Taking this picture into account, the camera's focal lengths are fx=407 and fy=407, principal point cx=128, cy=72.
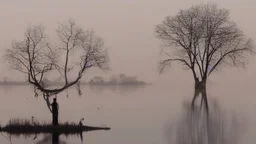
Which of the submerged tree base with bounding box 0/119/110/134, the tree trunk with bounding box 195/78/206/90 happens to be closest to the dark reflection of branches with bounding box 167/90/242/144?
the submerged tree base with bounding box 0/119/110/134

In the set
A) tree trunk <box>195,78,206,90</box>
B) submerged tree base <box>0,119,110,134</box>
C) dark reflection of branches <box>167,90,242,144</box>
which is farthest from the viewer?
tree trunk <box>195,78,206,90</box>

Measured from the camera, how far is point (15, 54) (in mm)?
25016

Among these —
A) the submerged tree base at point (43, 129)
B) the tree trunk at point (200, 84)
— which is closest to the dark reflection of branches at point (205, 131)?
the submerged tree base at point (43, 129)

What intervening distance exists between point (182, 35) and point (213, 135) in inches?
1771

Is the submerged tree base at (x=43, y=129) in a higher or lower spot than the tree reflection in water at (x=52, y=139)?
higher

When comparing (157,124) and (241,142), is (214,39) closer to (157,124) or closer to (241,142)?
(157,124)

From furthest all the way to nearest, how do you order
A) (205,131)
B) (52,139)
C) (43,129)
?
(43,129), (205,131), (52,139)

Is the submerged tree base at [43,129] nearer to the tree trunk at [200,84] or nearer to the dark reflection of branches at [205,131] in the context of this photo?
the dark reflection of branches at [205,131]

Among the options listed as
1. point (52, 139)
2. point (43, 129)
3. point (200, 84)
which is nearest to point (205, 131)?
point (52, 139)

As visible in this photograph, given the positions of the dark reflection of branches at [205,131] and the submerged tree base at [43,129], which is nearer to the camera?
the dark reflection of branches at [205,131]

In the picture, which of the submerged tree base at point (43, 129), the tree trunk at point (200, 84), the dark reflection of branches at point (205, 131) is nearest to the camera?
the dark reflection of branches at point (205, 131)

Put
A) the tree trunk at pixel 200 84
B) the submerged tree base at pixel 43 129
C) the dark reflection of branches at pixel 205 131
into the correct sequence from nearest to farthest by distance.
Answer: the dark reflection of branches at pixel 205 131
the submerged tree base at pixel 43 129
the tree trunk at pixel 200 84

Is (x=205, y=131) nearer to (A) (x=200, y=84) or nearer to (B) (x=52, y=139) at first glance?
(B) (x=52, y=139)

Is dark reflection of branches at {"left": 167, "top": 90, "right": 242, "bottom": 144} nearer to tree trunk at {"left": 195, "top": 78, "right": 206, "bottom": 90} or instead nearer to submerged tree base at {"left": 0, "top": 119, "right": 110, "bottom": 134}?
submerged tree base at {"left": 0, "top": 119, "right": 110, "bottom": 134}
